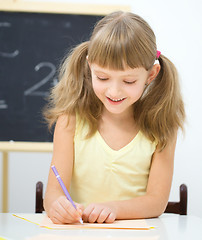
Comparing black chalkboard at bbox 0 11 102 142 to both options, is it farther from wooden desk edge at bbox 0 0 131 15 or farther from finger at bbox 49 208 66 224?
finger at bbox 49 208 66 224

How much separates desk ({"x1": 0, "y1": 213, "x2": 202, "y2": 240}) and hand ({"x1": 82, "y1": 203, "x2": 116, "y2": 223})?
76mm

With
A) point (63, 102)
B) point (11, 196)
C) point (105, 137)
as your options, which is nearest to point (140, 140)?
point (105, 137)

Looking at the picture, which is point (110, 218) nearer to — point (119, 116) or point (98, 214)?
point (98, 214)

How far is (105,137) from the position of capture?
1243mm

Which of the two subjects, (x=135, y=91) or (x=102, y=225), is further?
(x=135, y=91)

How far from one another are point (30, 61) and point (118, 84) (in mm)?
1140

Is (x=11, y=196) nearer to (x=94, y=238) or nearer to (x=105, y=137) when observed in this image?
(x=105, y=137)

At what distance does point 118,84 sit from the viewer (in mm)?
992

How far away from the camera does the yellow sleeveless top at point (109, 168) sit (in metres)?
1.21

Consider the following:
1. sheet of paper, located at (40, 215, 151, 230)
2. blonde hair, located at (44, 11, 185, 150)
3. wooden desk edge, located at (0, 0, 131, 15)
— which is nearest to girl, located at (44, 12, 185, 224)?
blonde hair, located at (44, 11, 185, 150)

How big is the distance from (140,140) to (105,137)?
106 mm

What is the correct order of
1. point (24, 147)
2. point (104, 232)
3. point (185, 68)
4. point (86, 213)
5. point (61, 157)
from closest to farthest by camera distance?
point (104, 232)
point (86, 213)
point (61, 157)
point (24, 147)
point (185, 68)

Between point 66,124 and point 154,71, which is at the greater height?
point 154,71

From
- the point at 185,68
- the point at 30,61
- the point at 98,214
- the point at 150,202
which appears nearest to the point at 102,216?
the point at 98,214
